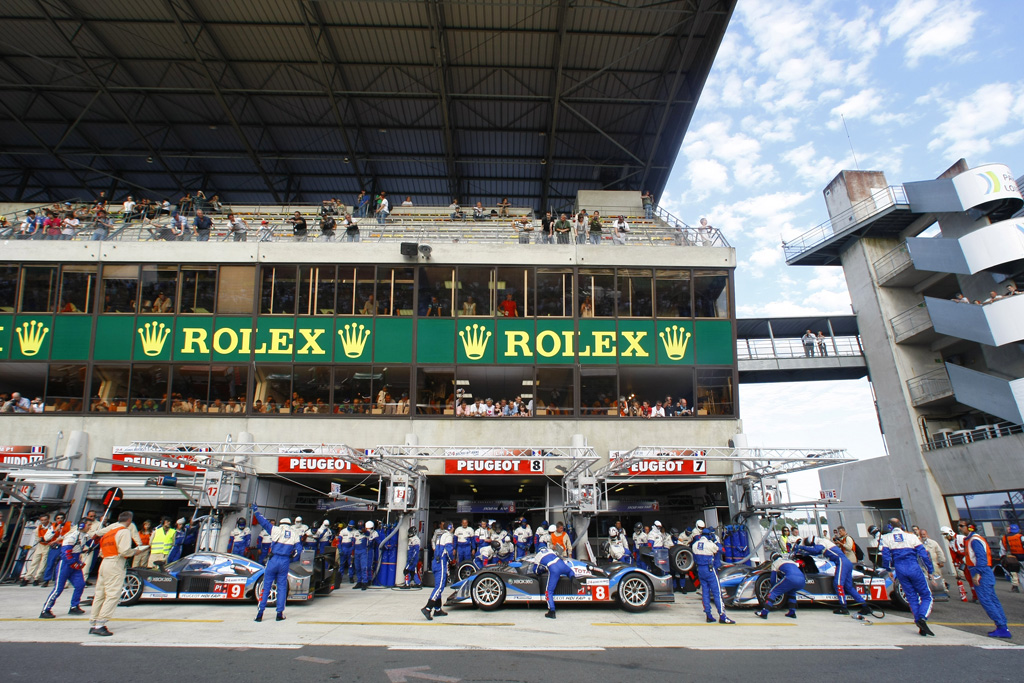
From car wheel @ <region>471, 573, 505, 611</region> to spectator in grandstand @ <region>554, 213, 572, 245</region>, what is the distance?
15.0 metres

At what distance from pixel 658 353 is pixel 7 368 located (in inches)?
989

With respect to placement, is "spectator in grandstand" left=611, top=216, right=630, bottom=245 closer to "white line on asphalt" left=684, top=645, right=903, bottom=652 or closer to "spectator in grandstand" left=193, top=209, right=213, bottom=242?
"spectator in grandstand" left=193, top=209, right=213, bottom=242

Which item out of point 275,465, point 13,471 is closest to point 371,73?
point 275,465

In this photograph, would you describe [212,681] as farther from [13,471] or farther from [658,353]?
[658,353]

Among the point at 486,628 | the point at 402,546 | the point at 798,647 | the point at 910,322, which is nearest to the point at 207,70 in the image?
the point at 402,546

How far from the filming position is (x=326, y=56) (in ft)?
93.4

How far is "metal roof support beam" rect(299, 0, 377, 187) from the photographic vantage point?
26.2 m

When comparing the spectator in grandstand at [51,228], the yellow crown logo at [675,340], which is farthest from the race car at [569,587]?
the spectator in grandstand at [51,228]

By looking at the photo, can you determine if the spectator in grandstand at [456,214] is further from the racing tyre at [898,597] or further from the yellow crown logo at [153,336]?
the racing tyre at [898,597]

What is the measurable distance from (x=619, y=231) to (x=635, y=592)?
16137 millimetres

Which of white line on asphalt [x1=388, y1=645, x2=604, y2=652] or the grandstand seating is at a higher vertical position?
the grandstand seating

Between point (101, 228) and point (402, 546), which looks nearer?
point (402, 546)

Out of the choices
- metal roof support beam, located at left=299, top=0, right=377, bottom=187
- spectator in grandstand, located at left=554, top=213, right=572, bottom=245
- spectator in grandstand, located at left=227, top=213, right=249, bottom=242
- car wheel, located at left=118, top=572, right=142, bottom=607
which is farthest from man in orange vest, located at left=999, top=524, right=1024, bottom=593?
metal roof support beam, located at left=299, top=0, right=377, bottom=187

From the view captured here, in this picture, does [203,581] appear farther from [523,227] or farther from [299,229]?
[523,227]
